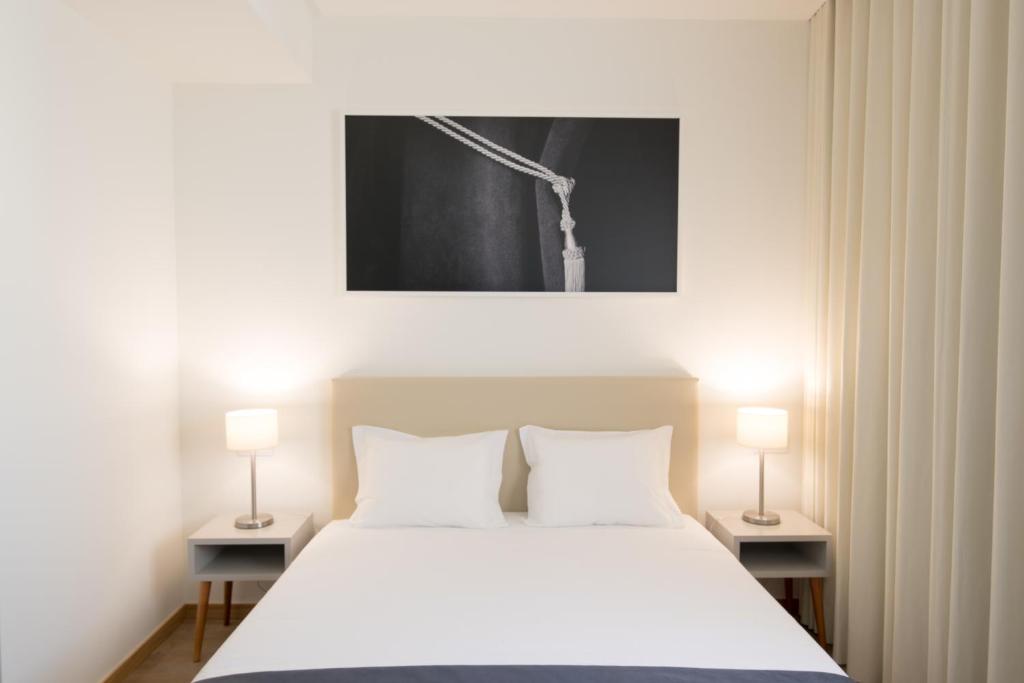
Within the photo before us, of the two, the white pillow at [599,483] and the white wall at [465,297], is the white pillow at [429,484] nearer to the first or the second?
the white pillow at [599,483]

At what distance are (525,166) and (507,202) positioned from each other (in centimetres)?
19

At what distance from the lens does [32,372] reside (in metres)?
2.24

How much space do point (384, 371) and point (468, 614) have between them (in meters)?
1.45

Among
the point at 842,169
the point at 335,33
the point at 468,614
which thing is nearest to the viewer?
the point at 468,614

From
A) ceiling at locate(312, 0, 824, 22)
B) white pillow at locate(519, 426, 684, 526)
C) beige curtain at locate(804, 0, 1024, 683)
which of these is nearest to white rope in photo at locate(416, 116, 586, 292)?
ceiling at locate(312, 0, 824, 22)

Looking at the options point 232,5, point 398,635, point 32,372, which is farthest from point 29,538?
point 232,5

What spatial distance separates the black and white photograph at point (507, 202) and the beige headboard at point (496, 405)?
463mm

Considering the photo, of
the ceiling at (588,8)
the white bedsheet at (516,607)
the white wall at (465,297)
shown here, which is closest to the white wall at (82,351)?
the white wall at (465,297)

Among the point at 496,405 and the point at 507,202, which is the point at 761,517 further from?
the point at 507,202

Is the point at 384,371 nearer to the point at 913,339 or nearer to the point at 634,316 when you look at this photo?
the point at 634,316

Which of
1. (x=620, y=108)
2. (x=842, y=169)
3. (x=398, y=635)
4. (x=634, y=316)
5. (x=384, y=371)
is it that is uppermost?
(x=620, y=108)

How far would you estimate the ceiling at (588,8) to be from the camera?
3.04 meters

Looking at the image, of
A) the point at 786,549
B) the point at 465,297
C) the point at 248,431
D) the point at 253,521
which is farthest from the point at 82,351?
the point at 786,549

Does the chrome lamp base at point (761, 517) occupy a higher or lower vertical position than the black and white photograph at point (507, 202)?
lower
